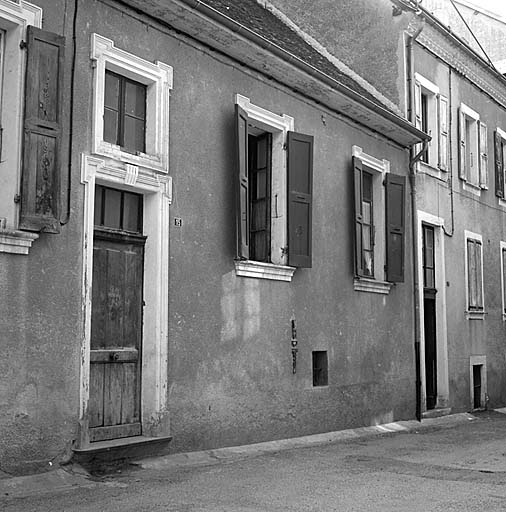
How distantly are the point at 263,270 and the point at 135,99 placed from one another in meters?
2.72

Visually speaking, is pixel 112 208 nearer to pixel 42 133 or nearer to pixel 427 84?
pixel 42 133

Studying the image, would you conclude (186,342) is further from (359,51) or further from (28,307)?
(359,51)

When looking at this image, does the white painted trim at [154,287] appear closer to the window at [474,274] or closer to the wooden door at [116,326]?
the wooden door at [116,326]

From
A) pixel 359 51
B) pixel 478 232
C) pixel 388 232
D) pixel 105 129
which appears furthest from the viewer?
pixel 478 232

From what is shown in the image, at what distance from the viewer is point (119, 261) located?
27.4 feet

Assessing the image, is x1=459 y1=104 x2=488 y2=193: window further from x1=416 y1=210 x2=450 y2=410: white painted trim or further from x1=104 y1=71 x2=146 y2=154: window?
x1=104 y1=71 x2=146 y2=154: window

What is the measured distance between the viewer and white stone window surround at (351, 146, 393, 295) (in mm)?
12647

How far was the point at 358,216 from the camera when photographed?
12250 mm

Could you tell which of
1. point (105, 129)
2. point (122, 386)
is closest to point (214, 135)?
point (105, 129)

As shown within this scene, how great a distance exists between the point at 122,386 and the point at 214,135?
3.11 meters

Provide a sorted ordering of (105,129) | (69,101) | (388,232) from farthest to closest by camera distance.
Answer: (388,232), (105,129), (69,101)

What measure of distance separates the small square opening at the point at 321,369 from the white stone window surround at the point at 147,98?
3.95 meters

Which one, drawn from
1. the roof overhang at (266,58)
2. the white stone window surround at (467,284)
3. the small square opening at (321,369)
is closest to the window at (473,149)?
the white stone window surround at (467,284)

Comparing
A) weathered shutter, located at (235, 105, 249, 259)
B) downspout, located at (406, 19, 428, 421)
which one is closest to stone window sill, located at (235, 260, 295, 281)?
weathered shutter, located at (235, 105, 249, 259)
